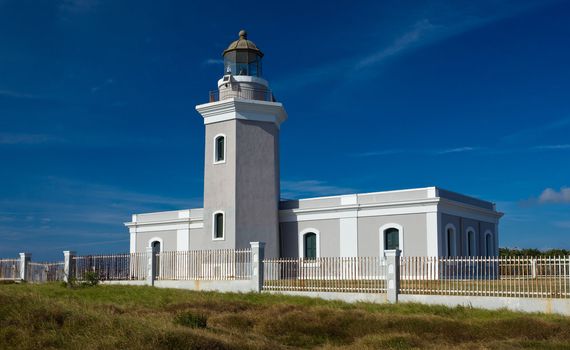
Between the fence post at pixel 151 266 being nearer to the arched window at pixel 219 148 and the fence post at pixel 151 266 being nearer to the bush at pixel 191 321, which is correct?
the arched window at pixel 219 148

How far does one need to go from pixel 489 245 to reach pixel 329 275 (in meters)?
12.9

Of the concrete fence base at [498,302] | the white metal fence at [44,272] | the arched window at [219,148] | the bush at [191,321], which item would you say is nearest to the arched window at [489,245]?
the arched window at [219,148]

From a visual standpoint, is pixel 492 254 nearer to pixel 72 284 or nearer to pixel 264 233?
pixel 264 233

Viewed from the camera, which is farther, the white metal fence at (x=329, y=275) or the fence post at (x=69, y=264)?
the fence post at (x=69, y=264)

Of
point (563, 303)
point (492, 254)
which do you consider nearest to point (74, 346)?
point (563, 303)

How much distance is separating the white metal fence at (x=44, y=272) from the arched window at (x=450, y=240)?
15.6 metres

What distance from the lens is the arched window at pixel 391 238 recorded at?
24.4 metres

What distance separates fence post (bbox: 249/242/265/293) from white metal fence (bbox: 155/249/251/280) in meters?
0.73

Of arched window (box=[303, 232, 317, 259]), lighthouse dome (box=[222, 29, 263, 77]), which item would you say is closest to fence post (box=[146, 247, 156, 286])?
arched window (box=[303, 232, 317, 259])

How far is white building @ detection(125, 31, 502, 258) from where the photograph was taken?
24.1 m

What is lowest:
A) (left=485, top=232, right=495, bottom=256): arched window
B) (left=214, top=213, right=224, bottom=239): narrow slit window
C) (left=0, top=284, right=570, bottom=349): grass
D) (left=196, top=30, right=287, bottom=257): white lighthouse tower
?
(left=0, top=284, right=570, bottom=349): grass

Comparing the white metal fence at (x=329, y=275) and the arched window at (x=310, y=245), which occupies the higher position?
the arched window at (x=310, y=245)

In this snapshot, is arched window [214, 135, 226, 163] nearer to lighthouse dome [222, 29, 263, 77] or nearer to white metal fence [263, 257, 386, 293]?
lighthouse dome [222, 29, 263, 77]

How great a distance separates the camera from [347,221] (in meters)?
25.4
